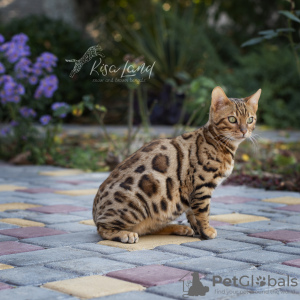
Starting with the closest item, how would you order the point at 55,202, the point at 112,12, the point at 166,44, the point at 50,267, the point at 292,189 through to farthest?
the point at 50,267, the point at 55,202, the point at 292,189, the point at 166,44, the point at 112,12

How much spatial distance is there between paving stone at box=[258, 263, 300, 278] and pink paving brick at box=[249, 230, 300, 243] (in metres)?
0.61

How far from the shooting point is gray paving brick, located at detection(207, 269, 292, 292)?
267 cm

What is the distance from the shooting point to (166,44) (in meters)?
13.4

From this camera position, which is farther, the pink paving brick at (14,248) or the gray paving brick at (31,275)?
the pink paving brick at (14,248)

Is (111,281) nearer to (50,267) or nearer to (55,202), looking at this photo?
(50,267)

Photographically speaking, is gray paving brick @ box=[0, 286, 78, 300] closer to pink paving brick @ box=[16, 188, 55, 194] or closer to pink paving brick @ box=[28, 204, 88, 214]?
pink paving brick @ box=[28, 204, 88, 214]

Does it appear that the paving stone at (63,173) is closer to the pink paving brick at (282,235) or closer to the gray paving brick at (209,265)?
the pink paving brick at (282,235)

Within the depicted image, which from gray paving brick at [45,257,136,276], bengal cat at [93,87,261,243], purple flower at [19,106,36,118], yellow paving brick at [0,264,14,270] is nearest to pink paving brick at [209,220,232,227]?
bengal cat at [93,87,261,243]

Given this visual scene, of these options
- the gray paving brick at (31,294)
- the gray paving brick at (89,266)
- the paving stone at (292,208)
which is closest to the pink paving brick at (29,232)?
the gray paving brick at (89,266)

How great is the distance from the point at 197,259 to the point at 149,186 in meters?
0.68

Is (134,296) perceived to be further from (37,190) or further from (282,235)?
(37,190)

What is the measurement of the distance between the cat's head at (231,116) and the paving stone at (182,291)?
1353 millimetres

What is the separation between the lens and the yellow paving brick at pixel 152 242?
348cm

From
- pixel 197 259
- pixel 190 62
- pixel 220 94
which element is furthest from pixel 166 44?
pixel 197 259
